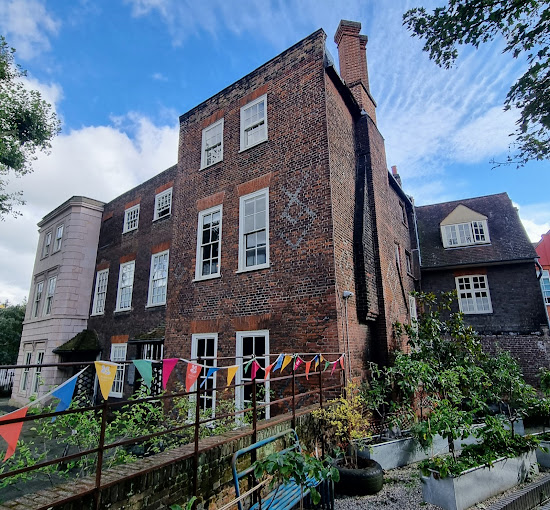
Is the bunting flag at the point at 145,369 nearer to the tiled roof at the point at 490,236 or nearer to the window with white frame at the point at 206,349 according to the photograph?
the window with white frame at the point at 206,349

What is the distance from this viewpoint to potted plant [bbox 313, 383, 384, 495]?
5.73 m

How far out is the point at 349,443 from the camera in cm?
652

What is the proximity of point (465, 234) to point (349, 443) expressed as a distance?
16151 mm

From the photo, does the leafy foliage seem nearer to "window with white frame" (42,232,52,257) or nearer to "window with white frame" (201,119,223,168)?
"window with white frame" (201,119,223,168)

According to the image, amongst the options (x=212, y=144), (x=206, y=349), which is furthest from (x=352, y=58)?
(x=206, y=349)

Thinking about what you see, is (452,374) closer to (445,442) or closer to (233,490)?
(445,442)

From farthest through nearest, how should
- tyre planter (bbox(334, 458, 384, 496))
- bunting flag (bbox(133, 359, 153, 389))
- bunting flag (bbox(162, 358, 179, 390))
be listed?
1. tyre planter (bbox(334, 458, 384, 496))
2. bunting flag (bbox(162, 358, 179, 390))
3. bunting flag (bbox(133, 359, 153, 389))

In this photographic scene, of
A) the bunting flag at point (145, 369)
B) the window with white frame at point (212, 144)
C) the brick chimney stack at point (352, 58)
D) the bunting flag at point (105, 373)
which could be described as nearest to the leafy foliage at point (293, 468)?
the bunting flag at point (145, 369)

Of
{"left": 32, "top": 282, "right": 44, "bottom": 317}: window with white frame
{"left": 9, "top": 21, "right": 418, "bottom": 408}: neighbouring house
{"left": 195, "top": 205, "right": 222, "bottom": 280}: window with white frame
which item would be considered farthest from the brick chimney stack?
{"left": 32, "top": 282, "right": 44, "bottom": 317}: window with white frame

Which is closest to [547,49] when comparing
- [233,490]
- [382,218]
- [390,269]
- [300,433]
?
[382,218]

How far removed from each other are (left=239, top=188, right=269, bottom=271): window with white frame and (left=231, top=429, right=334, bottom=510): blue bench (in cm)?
472

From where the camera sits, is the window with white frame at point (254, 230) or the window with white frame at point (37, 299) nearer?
the window with white frame at point (254, 230)

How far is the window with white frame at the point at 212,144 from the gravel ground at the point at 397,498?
9693 millimetres

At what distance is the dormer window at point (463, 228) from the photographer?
18.3 meters
